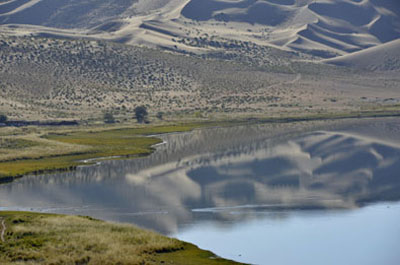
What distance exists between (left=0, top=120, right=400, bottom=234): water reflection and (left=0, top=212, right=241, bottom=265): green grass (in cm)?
471

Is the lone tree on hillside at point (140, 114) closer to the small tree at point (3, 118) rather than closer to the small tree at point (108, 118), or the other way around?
the small tree at point (108, 118)

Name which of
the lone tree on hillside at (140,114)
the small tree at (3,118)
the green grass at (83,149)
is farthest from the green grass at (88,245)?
the lone tree on hillside at (140,114)

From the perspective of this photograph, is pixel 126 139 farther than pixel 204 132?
No

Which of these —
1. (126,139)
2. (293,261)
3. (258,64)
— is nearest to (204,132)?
(126,139)

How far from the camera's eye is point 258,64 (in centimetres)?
19738

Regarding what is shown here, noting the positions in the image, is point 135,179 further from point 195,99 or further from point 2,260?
point 195,99

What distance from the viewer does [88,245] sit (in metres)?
38.2

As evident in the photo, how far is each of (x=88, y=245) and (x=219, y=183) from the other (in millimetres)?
26937

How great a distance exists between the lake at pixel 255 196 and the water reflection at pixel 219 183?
0.08 m

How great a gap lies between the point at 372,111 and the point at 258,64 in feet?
215

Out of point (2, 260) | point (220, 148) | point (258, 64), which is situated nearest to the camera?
point (2, 260)

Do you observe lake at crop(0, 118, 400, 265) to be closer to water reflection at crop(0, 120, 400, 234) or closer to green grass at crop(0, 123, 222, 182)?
water reflection at crop(0, 120, 400, 234)

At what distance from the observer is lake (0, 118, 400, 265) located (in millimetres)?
42938

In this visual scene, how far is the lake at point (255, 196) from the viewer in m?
42.9
